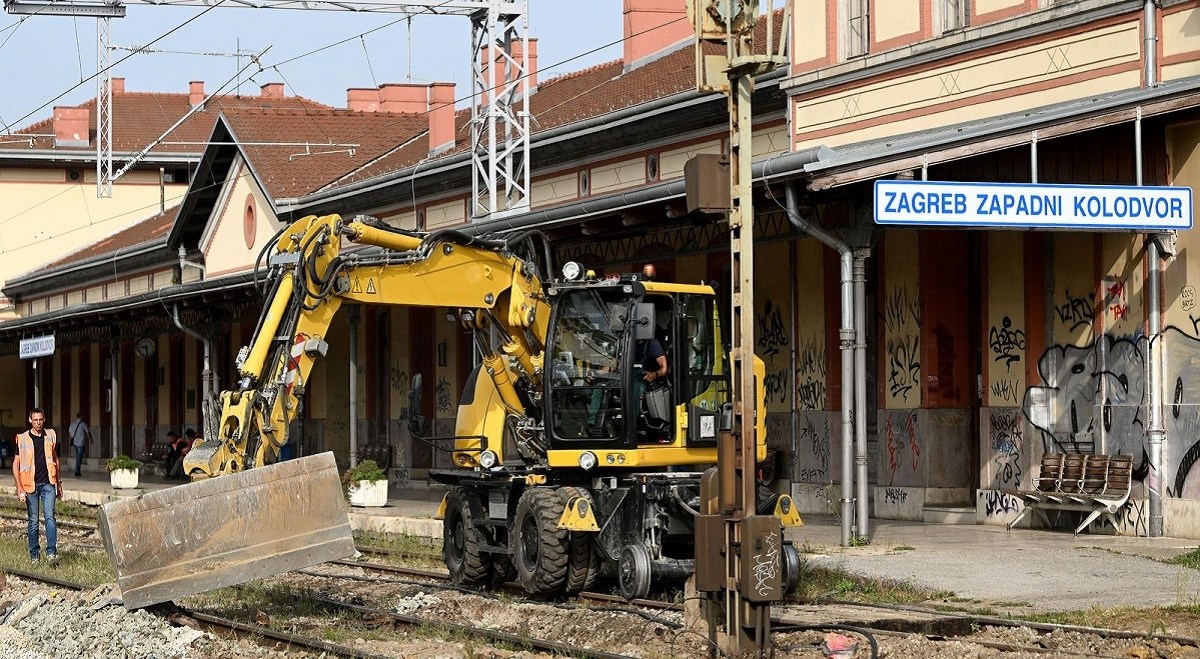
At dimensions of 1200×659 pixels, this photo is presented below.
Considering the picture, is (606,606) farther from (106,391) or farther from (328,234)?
(106,391)

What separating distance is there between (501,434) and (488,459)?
0.27 m

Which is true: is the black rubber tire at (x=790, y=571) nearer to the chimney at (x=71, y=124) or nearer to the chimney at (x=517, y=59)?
the chimney at (x=517, y=59)

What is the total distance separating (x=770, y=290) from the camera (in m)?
23.9

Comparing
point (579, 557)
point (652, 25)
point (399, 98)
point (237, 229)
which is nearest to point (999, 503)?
point (579, 557)

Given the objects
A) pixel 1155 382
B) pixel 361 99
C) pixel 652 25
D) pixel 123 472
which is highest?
pixel 361 99

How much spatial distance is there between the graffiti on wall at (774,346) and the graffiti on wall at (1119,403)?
4.74 meters

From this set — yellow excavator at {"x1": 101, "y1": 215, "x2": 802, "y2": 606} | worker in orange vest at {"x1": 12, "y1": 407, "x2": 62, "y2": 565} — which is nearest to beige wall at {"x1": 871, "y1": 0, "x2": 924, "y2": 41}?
yellow excavator at {"x1": 101, "y1": 215, "x2": 802, "y2": 606}

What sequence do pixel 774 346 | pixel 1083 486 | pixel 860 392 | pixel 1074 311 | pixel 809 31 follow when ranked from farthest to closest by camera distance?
pixel 774 346 < pixel 809 31 < pixel 1074 311 < pixel 1083 486 < pixel 860 392

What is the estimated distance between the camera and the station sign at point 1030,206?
16281 millimetres

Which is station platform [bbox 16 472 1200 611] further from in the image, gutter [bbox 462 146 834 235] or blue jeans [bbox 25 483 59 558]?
blue jeans [bbox 25 483 59 558]

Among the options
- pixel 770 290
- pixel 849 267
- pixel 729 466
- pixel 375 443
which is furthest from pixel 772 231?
pixel 375 443

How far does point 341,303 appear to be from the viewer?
14.6 metres

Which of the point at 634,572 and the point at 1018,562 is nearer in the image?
the point at 634,572

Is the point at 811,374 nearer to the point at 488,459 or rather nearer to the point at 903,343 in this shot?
the point at 903,343
